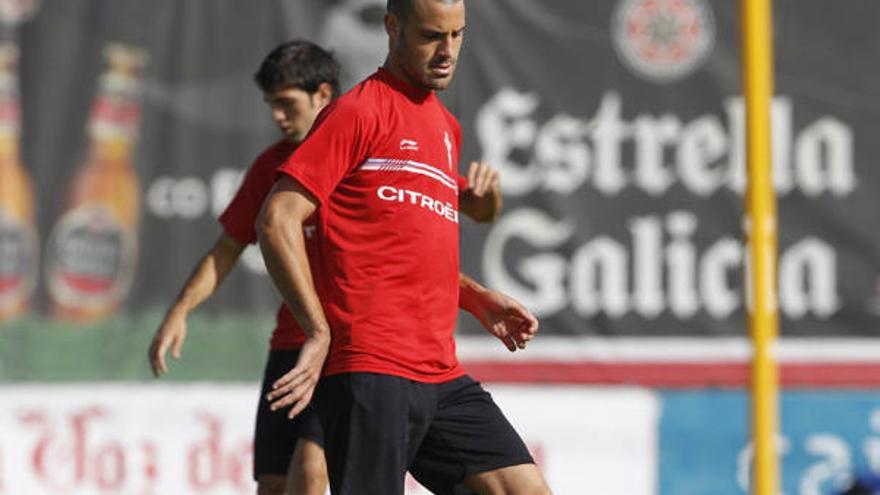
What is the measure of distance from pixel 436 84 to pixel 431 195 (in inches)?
11.9

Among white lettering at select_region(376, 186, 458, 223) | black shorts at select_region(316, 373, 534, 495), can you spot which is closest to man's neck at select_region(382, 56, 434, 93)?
white lettering at select_region(376, 186, 458, 223)

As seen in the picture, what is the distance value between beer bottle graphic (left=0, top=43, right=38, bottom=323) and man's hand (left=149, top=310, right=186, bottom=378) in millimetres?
2801

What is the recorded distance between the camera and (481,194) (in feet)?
17.7

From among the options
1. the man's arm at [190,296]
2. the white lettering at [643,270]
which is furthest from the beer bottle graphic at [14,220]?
the man's arm at [190,296]

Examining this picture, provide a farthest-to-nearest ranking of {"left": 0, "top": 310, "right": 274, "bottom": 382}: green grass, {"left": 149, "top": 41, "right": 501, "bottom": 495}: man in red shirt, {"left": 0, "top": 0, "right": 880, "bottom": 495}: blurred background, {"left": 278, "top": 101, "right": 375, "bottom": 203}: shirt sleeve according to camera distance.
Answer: {"left": 0, "top": 310, "right": 274, "bottom": 382}: green grass, {"left": 0, "top": 0, "right": 880, "bottom": 495}: blurred background, {"left": 149, "top": 41, "right": 501, "bottom": 495}: man in red shirt, {"left": 278, "top": 101, "right": 375, "bottom": 203}: shirt sleeve

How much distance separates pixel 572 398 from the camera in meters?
8.27

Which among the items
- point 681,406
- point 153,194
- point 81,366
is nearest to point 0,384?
point 81,366

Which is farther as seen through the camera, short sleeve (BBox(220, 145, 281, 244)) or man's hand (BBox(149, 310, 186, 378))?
short sleeve (BBox(220, 145, 281, 244))

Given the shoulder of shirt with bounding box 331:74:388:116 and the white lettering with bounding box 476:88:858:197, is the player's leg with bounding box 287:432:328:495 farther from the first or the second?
the white lettering with bounding box 476:88:858:197

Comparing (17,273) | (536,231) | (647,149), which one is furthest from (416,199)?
(17,273)

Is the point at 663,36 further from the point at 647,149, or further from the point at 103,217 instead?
the point at 103,217

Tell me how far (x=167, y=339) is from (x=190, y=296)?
189 mm

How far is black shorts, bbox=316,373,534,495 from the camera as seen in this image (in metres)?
4.66

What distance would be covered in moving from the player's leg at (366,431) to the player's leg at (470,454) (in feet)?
0.60
